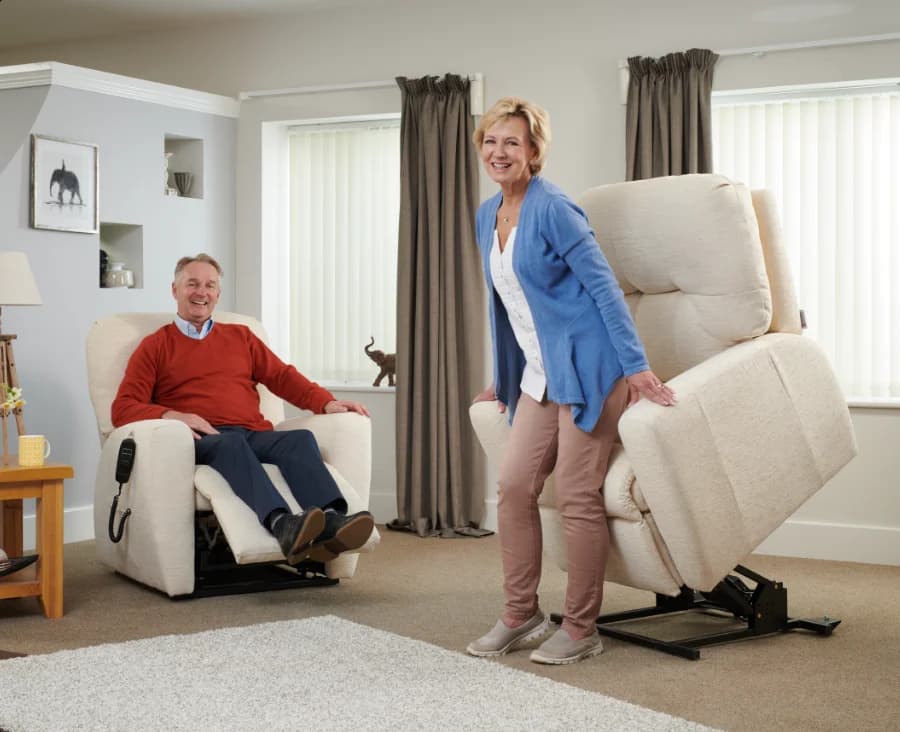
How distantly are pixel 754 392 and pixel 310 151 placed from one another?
3.35 m

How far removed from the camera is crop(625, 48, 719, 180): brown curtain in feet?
15.0

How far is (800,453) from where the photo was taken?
297 cm

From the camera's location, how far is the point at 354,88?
5344 millimetres

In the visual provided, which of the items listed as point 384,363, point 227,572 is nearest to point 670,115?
point 384,363

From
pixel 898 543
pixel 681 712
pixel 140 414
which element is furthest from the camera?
pixel 898 543

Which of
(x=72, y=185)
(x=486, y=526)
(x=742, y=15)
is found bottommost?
(x=486, y=526)

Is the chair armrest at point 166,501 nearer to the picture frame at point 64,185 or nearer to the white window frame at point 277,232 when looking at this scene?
the picture frame at point 64,185

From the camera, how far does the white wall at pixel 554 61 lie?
446 cm

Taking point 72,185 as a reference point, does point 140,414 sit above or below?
below

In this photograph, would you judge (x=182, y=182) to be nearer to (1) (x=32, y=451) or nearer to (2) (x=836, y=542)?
(1) (x=32, y=451)

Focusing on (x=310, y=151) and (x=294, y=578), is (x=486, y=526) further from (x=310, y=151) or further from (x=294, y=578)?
(x=310, y=151)

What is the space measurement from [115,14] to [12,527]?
2917 millimetres

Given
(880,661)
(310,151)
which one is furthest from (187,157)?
(880,661)

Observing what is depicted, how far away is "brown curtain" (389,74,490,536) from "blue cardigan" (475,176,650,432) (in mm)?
2213
